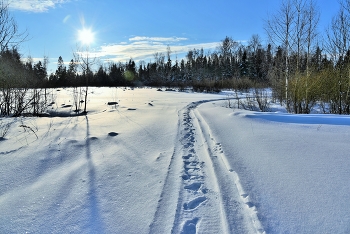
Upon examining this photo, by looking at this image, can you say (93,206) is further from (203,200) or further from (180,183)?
(203,200)

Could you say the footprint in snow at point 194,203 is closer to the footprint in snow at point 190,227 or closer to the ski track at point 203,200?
the ski track at point 203,200

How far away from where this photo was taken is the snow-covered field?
2021mm

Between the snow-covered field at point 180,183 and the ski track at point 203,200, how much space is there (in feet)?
0.03

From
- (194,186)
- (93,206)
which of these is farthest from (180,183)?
(93,206)

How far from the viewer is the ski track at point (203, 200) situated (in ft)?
6.57

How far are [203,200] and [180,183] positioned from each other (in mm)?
465

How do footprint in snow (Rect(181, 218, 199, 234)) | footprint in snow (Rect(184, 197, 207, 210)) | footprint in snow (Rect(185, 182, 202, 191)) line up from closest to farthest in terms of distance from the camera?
footprint in snow (Rect(181, 218, 199, 234)), footprint in snow (Rect(184, 197, 207, 210)), footprint in snow (Rect(185, 182, 202, 191))

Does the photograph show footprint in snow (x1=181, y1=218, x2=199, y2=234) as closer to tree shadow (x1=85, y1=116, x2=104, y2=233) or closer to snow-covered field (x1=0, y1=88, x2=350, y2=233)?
snow-covered field (x1=0, y1=88, x2=350, y2=233)

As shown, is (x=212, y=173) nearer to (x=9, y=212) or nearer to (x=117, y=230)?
(x=117, y=230)

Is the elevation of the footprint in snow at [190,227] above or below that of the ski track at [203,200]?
below

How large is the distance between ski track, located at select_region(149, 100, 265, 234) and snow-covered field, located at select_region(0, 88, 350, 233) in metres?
0.01

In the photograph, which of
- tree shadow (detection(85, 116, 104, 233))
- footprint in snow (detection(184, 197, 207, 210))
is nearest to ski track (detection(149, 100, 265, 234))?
footprint in snow (detection(184, 197, 207, 210))

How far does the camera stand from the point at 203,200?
2434mm

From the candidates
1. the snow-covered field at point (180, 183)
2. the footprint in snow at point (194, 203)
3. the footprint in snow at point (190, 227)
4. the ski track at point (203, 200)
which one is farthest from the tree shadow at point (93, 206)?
the footprint in snow at point (194, 203)
